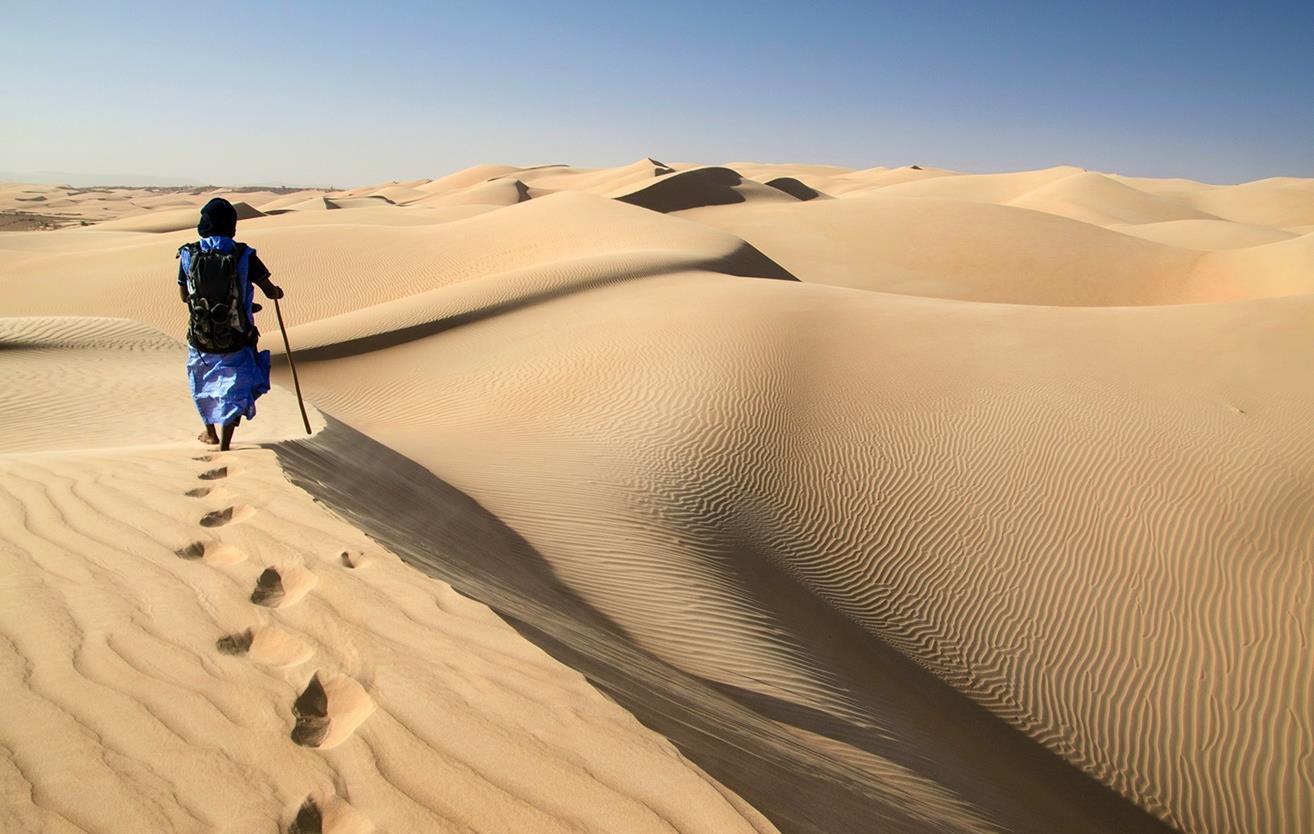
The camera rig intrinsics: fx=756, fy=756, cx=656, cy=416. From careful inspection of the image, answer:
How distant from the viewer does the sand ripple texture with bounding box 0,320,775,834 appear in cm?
183

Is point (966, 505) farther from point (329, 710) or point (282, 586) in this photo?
point (329, 710)

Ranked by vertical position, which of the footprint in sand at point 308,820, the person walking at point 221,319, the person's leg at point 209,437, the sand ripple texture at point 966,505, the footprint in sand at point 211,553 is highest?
the person walking at point 221,319

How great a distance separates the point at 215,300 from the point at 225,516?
7.03ft

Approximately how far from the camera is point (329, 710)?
2.20 metres

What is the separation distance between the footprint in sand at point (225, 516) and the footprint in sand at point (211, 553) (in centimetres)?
24

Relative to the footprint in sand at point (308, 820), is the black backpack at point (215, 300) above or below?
above

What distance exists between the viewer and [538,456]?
737 cm

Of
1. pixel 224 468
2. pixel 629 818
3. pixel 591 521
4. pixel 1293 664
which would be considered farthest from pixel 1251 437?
pixel 224 468

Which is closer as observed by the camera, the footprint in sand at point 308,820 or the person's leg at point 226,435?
the footprint in sand at point 308,820

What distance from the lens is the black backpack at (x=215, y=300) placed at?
4.90 m

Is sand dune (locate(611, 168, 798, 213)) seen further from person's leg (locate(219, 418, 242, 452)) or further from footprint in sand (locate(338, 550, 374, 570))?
footprint in sand (locate(338, 550, 374, 570))

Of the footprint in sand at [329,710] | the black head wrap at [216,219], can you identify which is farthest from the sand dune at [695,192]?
the footprint in sand at [329,710]

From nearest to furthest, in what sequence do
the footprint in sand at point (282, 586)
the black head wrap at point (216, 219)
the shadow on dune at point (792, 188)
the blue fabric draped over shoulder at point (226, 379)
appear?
1. the footprint in sand at point (282, 586)
2. the black head wrap at point (216, 219)
3. the blue fabric draped over shoulder at point (226, 379)
4. the shadow on dune at point (792, 188)

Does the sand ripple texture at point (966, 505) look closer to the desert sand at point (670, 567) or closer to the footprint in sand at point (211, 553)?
the desert sand at point (670, 567)
